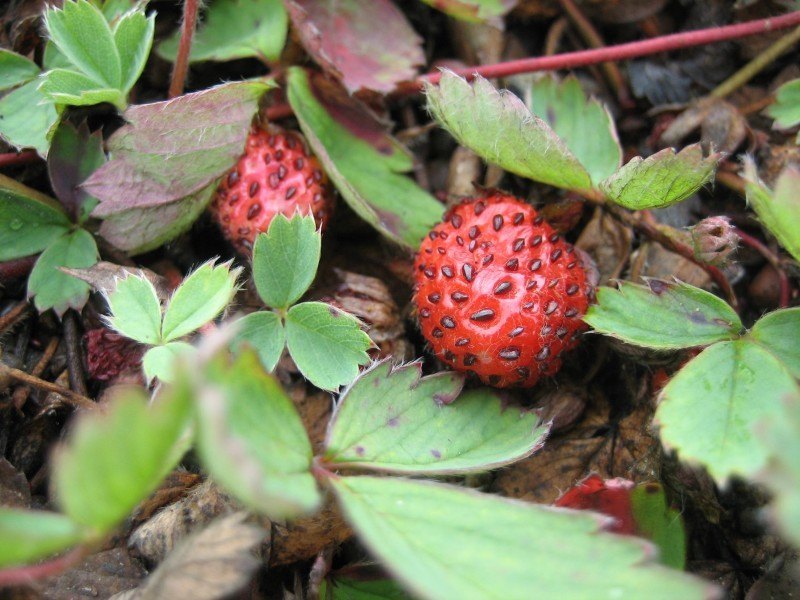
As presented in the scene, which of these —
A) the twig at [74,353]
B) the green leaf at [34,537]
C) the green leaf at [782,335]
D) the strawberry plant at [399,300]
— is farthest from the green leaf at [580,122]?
the green leaf at [34,537]

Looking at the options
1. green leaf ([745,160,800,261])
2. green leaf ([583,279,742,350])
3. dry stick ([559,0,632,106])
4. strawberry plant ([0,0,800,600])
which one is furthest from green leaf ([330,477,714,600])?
dry stick ([559,0,632,106])

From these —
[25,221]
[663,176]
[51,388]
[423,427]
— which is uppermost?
[663,176]

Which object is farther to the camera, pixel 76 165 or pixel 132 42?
pixel 76 165

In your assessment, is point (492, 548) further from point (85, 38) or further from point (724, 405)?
point (85, 38)

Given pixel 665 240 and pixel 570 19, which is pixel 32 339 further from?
pixel 570 19

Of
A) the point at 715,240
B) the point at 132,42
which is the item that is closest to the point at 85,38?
the point at 132,42

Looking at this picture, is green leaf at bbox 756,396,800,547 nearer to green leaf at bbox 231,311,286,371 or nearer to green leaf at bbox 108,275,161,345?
green leaf at bbox 231,311,286,371

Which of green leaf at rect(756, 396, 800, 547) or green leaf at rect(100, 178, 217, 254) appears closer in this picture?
green leaf at rect(756, 396, 800, 547)

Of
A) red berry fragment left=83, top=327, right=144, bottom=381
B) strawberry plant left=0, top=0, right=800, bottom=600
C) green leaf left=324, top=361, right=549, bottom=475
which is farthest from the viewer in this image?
red berry fragment left=83, top=327, right=144, bottom=381
